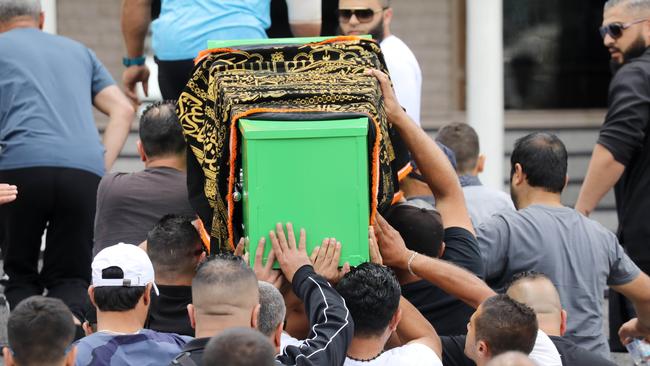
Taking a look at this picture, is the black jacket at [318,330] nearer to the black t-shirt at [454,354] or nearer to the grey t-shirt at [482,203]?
the black t-shirt at [454,354]

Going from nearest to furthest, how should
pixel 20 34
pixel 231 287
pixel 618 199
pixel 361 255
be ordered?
1. pixel 231 287
2. pixel 361 255
3. pixel 20 34
4. pixel 618 199

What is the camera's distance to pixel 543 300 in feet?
15.7

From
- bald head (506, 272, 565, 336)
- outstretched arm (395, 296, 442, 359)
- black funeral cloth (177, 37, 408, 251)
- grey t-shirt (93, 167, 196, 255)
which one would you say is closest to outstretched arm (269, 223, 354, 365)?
black funeral cloth (177, 37, 408, 251)

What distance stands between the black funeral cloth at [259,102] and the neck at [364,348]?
0.38 metres

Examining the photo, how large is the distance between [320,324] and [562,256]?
1.69m

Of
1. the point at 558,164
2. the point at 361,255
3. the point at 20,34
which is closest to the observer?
the point at 361,255

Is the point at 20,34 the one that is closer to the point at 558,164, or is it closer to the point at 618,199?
the point at 558,164

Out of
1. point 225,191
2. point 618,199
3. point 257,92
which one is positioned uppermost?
point 257,92

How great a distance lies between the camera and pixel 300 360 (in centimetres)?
399

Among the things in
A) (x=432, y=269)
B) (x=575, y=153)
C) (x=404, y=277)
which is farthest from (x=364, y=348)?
(x=575, y=153)

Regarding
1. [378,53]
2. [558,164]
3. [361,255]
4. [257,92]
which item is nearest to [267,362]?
[361,255]

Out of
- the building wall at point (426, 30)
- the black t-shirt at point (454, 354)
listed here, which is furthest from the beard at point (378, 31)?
the building wall at point (426, 30)

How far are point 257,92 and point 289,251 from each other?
53cm

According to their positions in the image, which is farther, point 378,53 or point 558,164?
Answer: point 558,164
